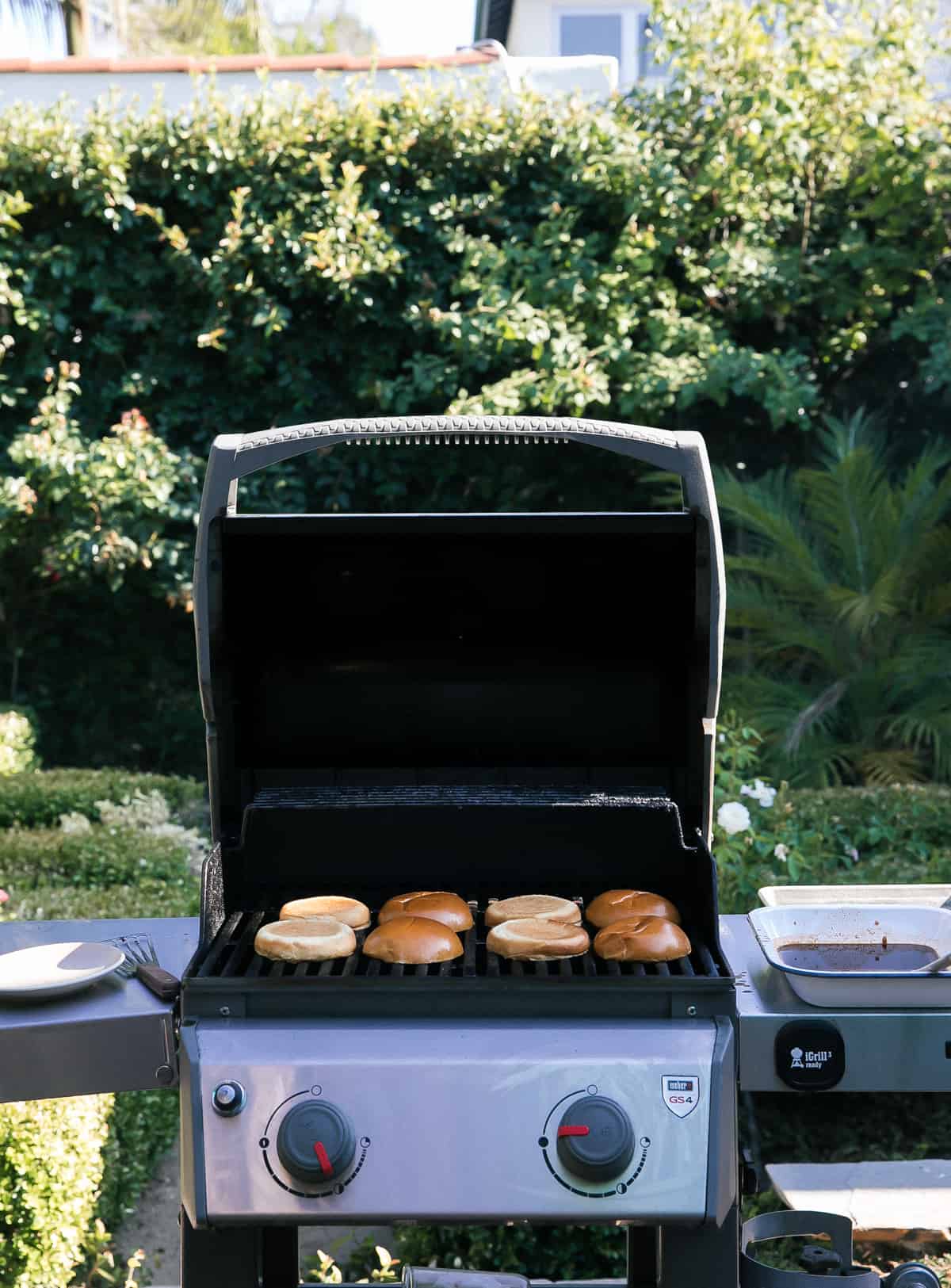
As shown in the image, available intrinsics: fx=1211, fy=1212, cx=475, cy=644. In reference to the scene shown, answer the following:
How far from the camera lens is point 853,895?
78.7 inches

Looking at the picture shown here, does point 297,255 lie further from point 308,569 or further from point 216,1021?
point 216,1021

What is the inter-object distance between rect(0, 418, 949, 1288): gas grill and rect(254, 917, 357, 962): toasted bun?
0.02 metres

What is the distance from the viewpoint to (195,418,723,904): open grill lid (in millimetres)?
1814

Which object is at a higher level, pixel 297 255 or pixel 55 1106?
pixel 297 255

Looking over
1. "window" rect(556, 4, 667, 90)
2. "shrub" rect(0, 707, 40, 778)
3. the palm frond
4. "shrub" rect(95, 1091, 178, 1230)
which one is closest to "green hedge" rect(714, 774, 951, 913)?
the palm frond

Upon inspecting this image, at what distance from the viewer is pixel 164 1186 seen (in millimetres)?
3221

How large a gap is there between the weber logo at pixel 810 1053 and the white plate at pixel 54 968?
911mm

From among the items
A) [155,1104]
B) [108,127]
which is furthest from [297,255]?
[155,1104]

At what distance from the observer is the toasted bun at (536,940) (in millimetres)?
1562

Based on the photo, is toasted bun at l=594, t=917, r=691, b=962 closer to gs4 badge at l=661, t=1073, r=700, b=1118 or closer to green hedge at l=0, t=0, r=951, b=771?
gs4 badge at l=661, t=1073, r=700, b=1118

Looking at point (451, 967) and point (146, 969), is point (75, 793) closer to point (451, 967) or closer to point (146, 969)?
point (146, 969)

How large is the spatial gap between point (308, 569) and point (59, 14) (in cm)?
1102

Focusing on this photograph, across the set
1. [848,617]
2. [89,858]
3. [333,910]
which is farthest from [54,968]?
[848,617]

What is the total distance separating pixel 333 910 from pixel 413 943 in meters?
0.20
